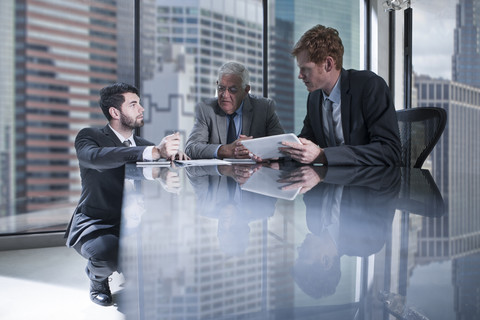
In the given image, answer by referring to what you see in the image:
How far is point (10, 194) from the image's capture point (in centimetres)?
434

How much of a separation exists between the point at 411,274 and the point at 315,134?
190cm

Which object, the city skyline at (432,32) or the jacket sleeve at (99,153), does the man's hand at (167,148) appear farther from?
the city skyline at (432,32)

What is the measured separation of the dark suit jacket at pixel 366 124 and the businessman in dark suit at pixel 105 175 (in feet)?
2.77

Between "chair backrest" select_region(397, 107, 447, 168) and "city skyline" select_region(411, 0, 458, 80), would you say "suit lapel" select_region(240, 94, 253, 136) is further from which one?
"city skyline" select_region(411, 0, 458, 80)

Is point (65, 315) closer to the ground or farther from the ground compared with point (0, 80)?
closer to the ground

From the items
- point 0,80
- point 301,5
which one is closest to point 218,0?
point 301,5

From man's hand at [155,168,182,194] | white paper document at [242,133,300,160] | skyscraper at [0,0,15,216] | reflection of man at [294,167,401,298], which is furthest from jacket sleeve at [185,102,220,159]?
skyscraper at [0,0,15,216]

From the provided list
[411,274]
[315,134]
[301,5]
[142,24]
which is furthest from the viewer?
[301,5]

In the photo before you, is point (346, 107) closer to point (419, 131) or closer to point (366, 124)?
point (366, 124)

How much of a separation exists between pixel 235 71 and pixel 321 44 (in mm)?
749

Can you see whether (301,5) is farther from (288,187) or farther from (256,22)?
(288,187)

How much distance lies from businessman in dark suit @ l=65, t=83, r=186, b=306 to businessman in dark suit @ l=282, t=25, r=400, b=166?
763 millimetres

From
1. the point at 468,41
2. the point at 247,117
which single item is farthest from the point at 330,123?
the point at 468,41

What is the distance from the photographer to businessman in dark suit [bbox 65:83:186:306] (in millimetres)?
1863
